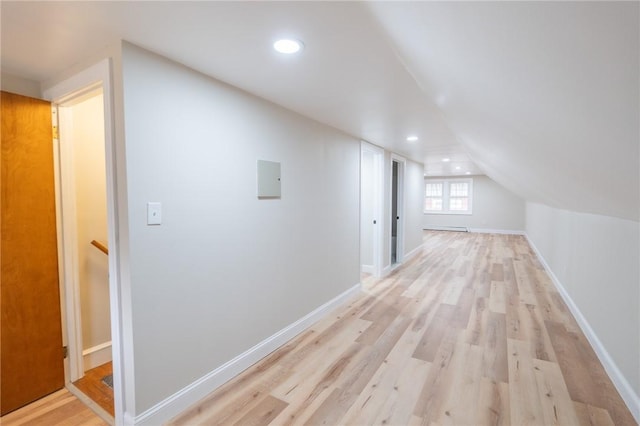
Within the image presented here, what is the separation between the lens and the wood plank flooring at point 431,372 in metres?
1.86

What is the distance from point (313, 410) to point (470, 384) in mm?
1164

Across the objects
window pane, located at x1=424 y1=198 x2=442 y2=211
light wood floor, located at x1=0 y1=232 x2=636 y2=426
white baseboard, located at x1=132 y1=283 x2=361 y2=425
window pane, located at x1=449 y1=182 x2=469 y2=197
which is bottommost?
light wood floor, located at x1=0 y1=232 x2=636 y2=426

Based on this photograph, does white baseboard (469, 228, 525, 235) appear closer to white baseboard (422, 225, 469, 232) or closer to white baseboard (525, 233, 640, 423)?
white baseboard (422, 225, 469, 232)

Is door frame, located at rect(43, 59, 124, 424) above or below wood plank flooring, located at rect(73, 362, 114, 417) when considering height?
above

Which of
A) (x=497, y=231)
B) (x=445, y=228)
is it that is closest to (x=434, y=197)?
(x=445, y=228)

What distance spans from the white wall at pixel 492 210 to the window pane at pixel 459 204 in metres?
0.25

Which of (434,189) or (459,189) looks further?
(434,189)

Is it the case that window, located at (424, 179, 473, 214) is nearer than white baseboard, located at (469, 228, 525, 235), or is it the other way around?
white baseboard, located at (469, 228, 525, 235)

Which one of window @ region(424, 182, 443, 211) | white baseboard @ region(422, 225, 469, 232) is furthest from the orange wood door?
window @ region(424, 182, 443, 211)

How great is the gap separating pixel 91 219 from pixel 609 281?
169 inches

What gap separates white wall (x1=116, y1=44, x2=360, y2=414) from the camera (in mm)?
1682

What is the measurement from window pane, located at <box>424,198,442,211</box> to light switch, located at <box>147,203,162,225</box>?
1168 centimetres

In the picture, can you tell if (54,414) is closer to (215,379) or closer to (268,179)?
(215,379)

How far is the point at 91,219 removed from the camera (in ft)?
8.27
